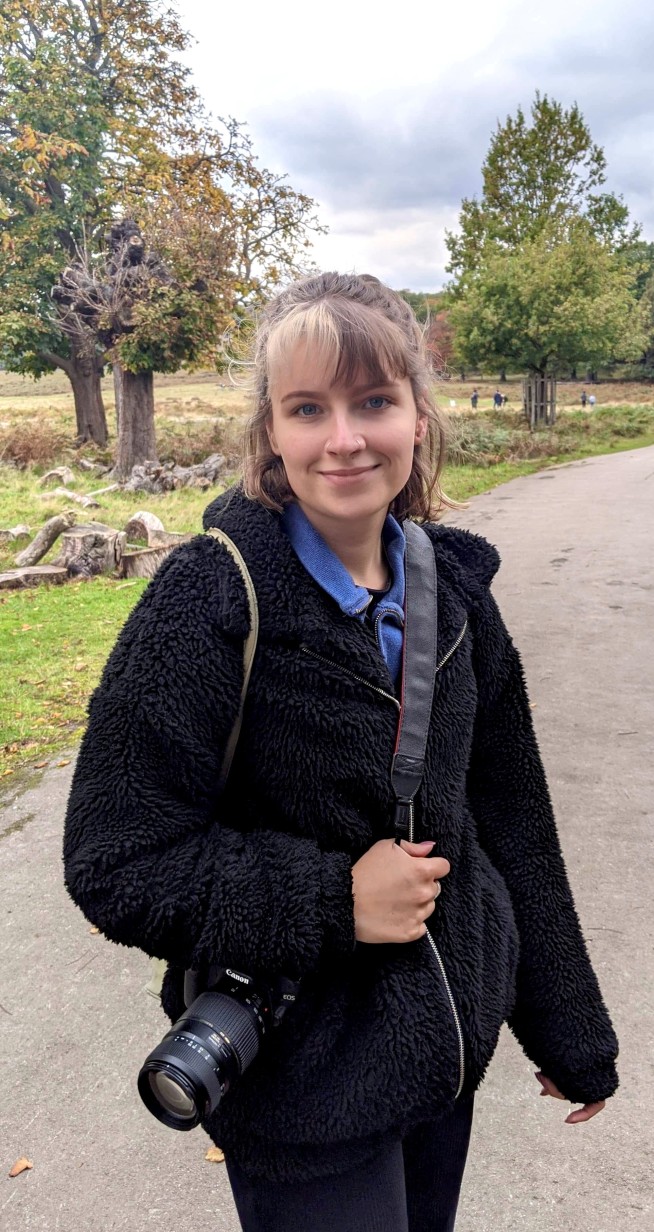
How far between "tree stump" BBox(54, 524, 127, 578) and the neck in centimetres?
844

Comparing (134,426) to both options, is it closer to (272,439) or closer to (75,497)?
(75,497)

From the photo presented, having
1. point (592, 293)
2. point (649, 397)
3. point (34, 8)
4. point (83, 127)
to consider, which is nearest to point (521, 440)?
point (592, 293)

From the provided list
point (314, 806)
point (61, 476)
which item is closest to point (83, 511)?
point (61, 476)

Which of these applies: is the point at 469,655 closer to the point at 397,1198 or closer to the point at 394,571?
the point at 394,571

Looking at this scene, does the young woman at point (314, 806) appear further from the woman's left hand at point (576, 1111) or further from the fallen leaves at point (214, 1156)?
the fallen leaves at point (214, 1156)

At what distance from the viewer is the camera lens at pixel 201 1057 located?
3.71 ft

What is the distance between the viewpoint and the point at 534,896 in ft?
5.61

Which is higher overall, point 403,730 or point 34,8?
point 34,8

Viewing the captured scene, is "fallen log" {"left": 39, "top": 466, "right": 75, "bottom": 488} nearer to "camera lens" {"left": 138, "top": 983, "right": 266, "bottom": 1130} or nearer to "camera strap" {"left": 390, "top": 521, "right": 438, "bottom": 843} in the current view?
"camera strap" {"left": 390, "top": 521, "right": 438, "bottom": 843}

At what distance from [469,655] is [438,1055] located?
63 cm

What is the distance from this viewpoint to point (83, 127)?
19.8 meters

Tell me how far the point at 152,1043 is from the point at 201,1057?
1976mm

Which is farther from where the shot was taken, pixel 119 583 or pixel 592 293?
pixel 592 293

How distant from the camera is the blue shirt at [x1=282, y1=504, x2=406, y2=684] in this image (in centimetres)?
138
